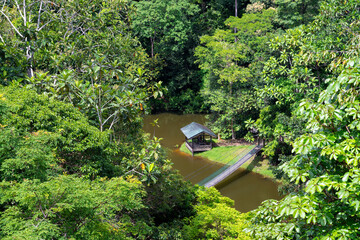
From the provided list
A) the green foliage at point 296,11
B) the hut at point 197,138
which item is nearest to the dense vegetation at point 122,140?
the hut at point 197,138

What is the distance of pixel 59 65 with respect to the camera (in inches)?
354

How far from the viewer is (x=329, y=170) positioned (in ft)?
15.9

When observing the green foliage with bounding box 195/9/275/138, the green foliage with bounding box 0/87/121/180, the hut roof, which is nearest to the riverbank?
the hut roof

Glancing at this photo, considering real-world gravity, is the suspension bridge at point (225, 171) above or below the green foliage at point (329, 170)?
below

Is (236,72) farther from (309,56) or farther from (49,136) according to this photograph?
(49,136)

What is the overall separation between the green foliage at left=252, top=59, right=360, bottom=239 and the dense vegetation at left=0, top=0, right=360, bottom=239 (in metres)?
0.02

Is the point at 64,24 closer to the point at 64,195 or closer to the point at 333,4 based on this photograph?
the point at 64,195

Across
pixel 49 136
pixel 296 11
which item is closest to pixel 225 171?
pixel 296 11

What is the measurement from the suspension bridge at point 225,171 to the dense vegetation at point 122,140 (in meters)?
3.36

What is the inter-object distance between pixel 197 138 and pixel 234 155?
2.92 meters

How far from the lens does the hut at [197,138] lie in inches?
819

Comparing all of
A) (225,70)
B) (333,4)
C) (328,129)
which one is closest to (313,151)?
(328,129)

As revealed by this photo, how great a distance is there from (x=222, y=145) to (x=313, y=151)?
17255mm

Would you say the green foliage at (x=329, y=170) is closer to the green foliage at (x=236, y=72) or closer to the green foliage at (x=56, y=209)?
the green foliage at (x=56, y=209)
